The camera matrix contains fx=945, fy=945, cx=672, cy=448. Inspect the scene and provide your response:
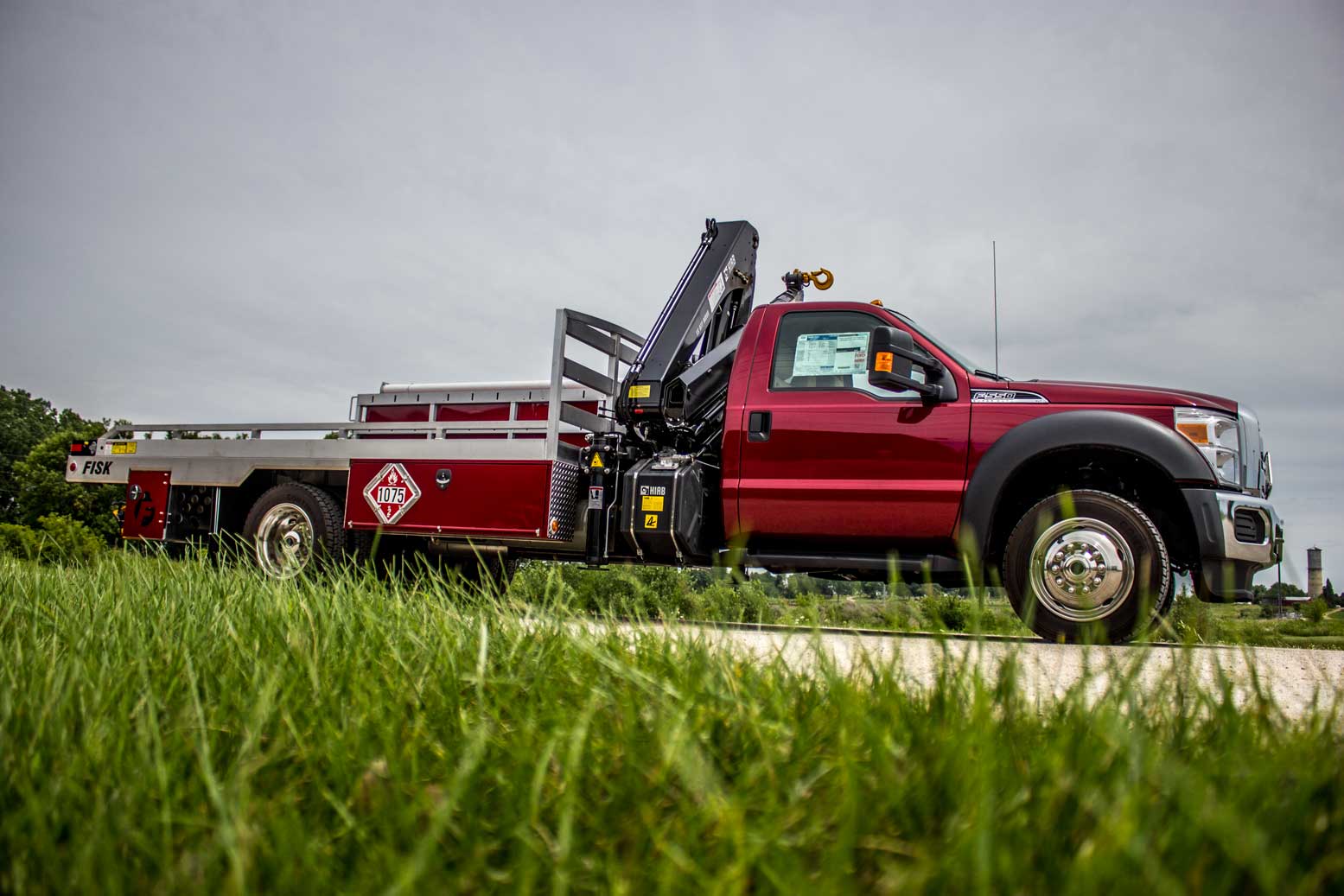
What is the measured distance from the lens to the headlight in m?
5.68

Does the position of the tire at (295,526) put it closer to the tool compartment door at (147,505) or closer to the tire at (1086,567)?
the tool compartment door at (147,505)

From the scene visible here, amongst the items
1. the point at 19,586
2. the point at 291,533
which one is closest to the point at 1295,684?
the point at 19,586

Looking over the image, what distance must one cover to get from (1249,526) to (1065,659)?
1.86 metres

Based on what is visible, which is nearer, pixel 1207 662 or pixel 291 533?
pixel 1207 662

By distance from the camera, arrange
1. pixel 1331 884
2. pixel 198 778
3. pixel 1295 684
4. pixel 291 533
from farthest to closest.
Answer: pixel 291 533, pixel 1295 684, pixel 198 778, pixel 1331 884

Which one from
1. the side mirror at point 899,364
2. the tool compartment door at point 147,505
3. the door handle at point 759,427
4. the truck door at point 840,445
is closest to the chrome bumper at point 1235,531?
the truck door at point 840,445

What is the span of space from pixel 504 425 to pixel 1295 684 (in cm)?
517

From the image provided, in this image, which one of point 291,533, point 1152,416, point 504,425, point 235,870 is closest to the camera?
point 235,870

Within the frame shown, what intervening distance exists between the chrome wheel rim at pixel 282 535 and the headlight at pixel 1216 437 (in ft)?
20.8

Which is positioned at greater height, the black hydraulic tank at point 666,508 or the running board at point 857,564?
the black hydraulic tank at point 666,508

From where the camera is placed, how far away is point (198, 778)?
1.90 m

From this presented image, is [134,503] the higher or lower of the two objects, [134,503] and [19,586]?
the higher

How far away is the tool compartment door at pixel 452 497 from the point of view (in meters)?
6.80

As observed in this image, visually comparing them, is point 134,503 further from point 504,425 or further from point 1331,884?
point 1331,884
